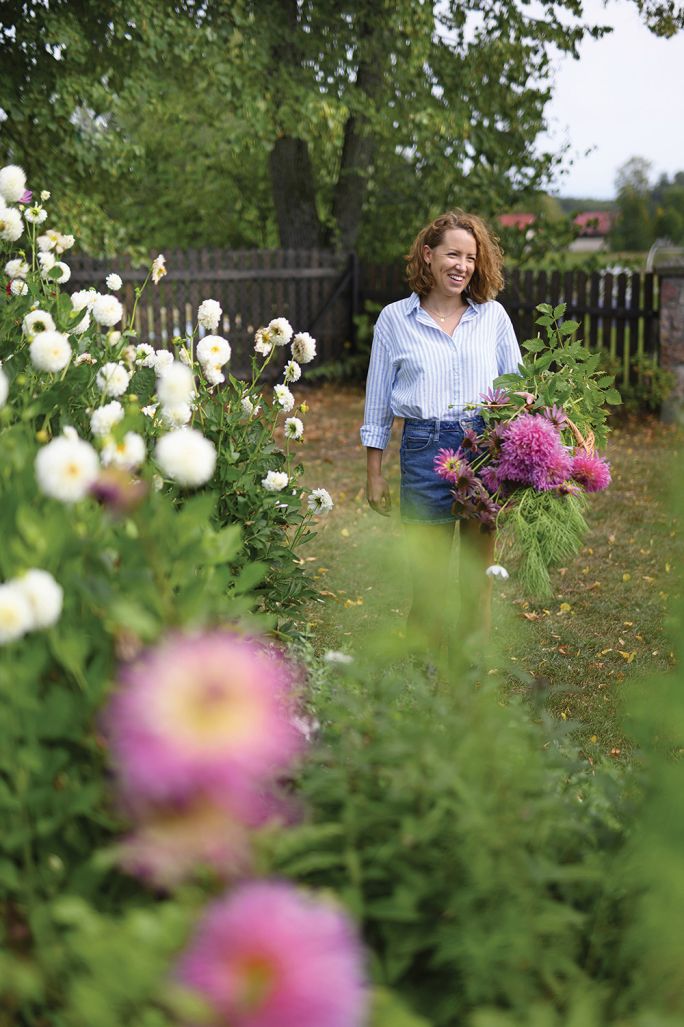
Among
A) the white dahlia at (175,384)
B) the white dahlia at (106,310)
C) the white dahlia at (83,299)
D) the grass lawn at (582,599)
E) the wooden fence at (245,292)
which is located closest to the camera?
the white dahlia at (175,384)

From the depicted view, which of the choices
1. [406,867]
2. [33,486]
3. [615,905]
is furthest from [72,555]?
[615,905]

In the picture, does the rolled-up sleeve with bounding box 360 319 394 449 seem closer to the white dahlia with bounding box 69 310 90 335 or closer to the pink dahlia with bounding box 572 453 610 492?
the pink dahlia with bounding box 572 453 610 492

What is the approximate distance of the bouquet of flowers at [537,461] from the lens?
322cm

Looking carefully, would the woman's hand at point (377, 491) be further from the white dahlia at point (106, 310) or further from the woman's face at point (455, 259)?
the white dahlia at point (106, 310)

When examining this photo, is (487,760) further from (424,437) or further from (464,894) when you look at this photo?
(424,437)

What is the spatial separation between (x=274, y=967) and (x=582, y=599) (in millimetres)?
4970

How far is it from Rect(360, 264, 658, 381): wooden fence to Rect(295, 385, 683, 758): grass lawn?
2.69m

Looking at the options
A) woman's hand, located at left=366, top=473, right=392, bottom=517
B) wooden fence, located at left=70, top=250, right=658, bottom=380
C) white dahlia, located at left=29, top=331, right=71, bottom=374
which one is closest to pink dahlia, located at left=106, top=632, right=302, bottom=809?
white dahlia, located at left=29, top=331, right=71, bottom=374

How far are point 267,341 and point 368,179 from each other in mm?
11914

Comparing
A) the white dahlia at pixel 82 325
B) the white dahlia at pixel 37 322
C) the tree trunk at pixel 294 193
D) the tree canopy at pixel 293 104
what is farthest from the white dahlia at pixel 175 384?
the tree trunk at pixel 294 193

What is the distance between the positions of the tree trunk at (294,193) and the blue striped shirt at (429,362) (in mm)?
10139

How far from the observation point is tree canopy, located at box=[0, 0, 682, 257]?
31.0ft

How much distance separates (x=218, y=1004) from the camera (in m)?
0.90

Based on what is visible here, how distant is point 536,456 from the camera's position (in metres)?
3.22
